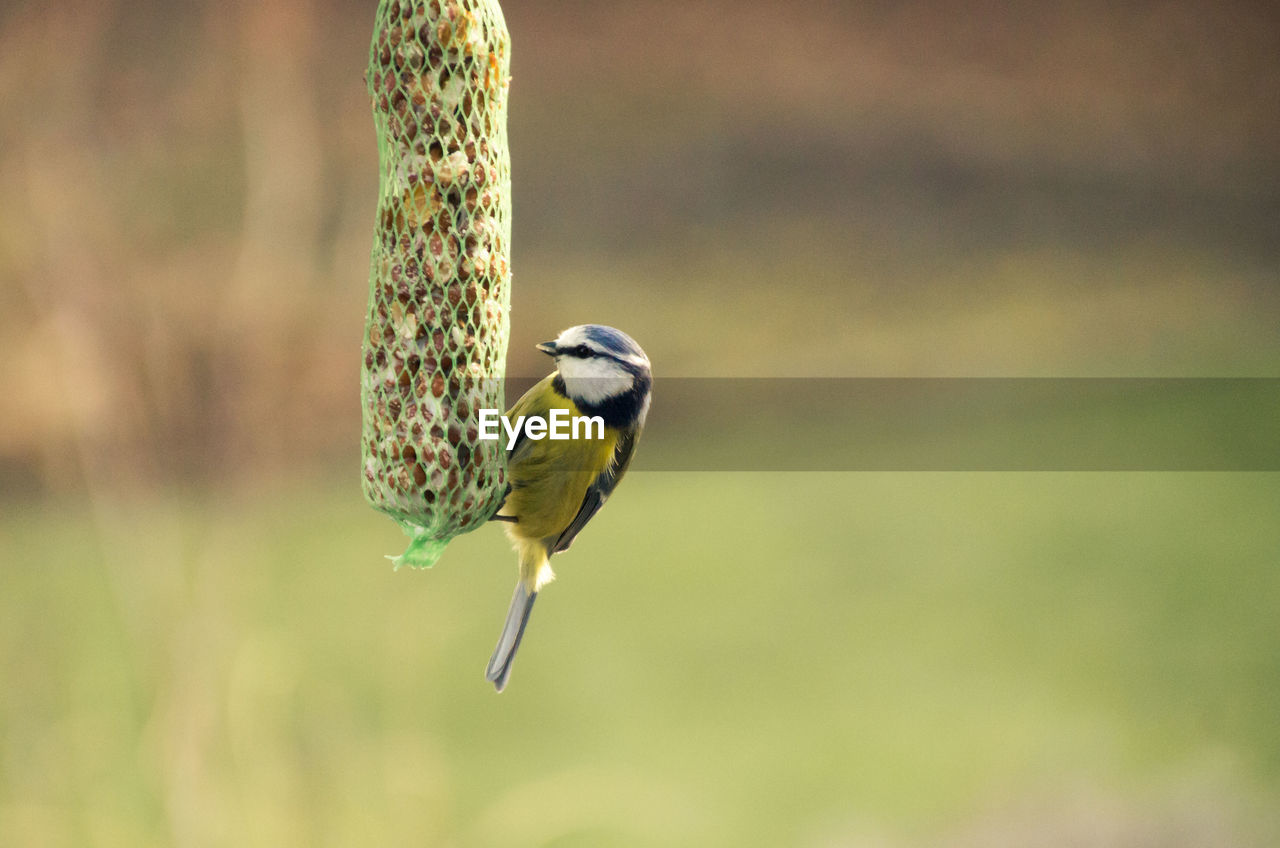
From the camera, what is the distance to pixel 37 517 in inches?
183

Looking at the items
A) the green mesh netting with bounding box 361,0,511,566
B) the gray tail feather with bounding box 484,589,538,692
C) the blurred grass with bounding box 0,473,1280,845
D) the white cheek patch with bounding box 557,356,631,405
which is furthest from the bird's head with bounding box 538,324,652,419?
the blurred grass with bounding box 0,473,1280,845

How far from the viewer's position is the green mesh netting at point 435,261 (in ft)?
5.32

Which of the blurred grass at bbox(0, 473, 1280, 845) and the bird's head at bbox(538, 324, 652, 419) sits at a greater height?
the bird's head at bbox(538, 324, 652, 419)

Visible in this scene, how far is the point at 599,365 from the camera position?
1.76 metres

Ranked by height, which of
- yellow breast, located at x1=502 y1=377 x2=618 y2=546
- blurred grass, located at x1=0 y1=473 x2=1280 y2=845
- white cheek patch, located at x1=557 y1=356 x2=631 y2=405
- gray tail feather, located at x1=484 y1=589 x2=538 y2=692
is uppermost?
white cheek patch, located at x1=557 y1=356 x2=631 y2=405

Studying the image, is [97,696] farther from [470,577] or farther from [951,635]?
[951,635]

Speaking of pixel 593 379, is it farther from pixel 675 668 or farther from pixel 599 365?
pixel 675 668

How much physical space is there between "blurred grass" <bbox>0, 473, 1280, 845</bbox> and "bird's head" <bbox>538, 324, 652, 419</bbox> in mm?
2650

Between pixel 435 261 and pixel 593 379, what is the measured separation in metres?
0.31

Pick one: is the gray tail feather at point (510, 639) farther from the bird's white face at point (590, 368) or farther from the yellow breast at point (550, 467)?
the bird's white face at point (590, 368)

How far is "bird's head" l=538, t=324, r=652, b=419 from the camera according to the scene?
173 cm

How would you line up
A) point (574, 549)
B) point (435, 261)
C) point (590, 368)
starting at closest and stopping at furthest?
point (435, 261) < point (590, 368) < point (574, 549)

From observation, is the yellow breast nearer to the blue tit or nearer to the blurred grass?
the blue tit

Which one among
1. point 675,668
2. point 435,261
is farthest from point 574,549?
point 435,261
